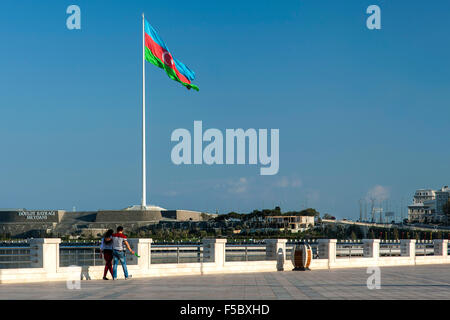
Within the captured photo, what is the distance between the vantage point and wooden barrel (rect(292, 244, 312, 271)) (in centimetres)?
3067

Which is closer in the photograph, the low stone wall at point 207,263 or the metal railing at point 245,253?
the low stone wall at point 207,263

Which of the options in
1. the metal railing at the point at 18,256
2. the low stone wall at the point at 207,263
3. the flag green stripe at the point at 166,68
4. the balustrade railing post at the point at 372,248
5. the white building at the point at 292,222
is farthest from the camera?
the white building at the point at 292,222

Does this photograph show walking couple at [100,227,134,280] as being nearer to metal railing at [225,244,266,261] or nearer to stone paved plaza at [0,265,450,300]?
stone paved plaza at [0,265,450,300]

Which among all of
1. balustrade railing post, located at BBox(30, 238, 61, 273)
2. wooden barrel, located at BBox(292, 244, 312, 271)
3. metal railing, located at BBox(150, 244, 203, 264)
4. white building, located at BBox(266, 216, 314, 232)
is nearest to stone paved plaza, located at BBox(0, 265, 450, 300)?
balustrade railing post, located at BBox(30, 238, 61, 273)

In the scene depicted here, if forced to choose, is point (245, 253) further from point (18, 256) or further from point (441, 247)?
point (441, 247)

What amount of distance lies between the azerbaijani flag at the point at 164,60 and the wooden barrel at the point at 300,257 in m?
28.3

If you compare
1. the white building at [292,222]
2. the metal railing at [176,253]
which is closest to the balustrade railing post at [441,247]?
the metal railing at [176,253]

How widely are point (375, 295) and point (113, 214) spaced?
77.4 metres

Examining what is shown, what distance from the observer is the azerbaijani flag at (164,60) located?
5725 centimetres

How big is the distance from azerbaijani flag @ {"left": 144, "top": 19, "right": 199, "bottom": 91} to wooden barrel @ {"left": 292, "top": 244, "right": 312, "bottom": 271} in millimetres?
28300

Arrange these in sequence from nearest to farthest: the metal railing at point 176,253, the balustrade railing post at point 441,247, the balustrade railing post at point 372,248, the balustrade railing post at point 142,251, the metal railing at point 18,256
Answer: the metal railing at point 18,256
the balustrade railing post at point 142,251
the metal railing at point 176,253
the balustrade railing post at point 372,248
the balustrade railing post at point 441,247

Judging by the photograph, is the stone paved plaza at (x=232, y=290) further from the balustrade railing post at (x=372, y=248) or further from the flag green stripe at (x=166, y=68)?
the flag green stripe at (x=166, y=68)
